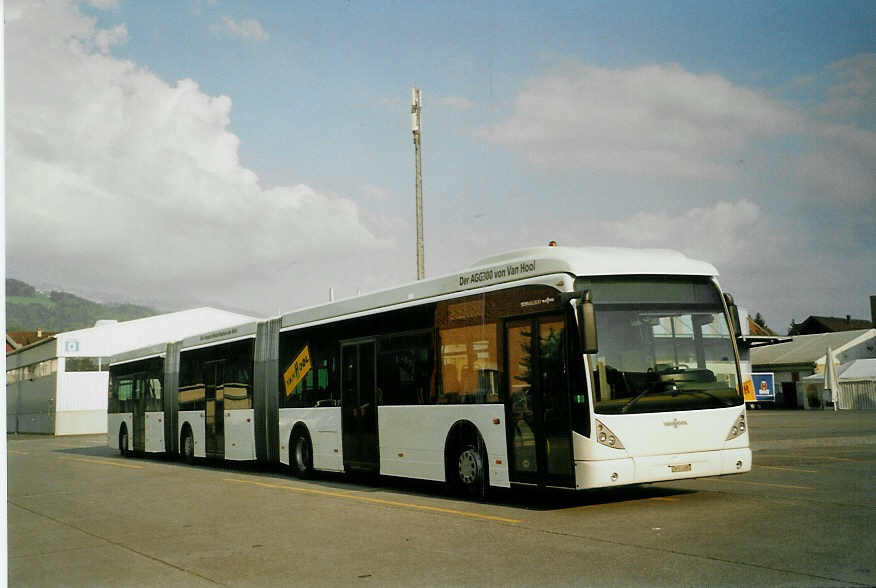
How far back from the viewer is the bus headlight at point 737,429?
1136cm

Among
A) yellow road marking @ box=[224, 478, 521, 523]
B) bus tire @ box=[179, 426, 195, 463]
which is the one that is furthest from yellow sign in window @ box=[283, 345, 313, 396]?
bus tire @ box=[179, 426, 195, 463]

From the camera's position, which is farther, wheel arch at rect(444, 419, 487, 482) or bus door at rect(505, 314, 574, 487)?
wheel arch at rect(444, 419, 487, 482)

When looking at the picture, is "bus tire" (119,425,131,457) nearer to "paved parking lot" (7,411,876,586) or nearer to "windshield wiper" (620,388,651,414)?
"paved parking lot" (7,411,876,586)

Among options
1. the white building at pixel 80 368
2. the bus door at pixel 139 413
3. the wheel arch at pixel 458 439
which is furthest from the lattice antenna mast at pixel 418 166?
the white building at pixel 80 368

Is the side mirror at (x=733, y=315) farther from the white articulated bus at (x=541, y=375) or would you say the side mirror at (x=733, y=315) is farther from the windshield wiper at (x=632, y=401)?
the windshield wiper at (x=632, y=401)

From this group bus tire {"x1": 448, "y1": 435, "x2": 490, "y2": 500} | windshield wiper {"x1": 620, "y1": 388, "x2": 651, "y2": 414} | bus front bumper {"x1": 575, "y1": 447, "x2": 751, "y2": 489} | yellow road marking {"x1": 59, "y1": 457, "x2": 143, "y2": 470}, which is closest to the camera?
bus front bumper {"x1": 575, "y1": 447, "x2": 751, "y2": 489}

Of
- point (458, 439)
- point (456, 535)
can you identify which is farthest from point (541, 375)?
point (456, 535)

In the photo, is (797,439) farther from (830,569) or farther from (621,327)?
(830,569)

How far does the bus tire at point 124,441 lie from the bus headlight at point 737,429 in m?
23.8

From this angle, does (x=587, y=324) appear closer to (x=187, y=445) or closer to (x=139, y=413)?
(x=187, y=445)

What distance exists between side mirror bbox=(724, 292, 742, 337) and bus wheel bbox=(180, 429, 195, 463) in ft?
55.8

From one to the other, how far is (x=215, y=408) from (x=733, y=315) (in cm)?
1515

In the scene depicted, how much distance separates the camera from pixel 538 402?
11562 mm

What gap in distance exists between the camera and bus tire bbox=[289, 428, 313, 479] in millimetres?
18281
